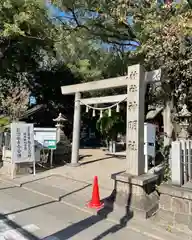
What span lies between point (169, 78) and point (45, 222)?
20.4 ft

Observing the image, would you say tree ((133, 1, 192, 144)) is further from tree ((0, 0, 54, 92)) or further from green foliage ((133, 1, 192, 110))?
tree ((0, 0, 54, 92))

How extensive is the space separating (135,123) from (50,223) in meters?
3.05

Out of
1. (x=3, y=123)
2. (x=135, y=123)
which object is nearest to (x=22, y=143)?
(x=3, y=123)

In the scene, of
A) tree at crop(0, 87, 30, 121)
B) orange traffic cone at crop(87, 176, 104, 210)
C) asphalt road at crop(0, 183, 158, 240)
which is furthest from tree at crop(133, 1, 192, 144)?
tree at crop(0, 87, 30, 121)

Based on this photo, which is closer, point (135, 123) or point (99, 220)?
point (99, 220)

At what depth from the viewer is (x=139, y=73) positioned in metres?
7.80

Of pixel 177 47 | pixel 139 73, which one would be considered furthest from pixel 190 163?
pixel 177 47

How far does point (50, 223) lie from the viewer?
20.8 ft

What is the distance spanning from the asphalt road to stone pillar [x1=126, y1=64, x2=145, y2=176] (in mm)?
1563

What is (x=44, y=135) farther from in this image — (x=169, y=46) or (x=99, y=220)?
(x=99, y=220)

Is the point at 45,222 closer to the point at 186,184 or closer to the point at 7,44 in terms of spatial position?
the point at 186,184

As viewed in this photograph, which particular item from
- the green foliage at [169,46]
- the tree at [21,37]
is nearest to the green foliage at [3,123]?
the tree at [21,37]

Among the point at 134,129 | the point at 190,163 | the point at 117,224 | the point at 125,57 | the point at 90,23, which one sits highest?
the point at 90,23

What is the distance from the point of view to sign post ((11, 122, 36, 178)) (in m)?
11.3
